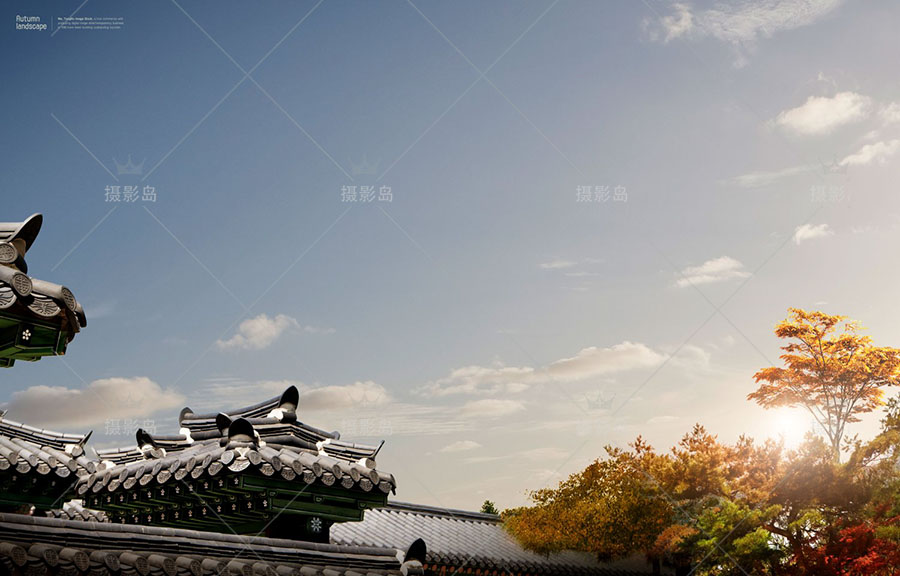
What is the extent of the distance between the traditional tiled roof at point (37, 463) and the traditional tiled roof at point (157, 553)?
3.96 meters

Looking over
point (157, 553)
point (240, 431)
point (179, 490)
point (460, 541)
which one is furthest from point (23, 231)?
point (460, 541)

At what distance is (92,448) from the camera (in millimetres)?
9539

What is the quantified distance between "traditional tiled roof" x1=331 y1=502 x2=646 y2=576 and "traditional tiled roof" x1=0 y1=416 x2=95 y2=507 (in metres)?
7.73

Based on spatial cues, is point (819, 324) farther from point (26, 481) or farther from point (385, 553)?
point (26, 481)

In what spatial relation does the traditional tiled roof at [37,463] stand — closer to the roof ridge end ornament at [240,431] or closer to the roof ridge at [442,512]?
the roof ridge end ornament at [240,431]

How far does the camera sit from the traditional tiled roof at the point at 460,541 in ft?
53.4

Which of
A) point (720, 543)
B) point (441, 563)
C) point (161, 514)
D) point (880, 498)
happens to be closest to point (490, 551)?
point (441, 563)

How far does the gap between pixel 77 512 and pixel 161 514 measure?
386 centimetres

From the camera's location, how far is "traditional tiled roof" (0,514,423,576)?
15.2 ft

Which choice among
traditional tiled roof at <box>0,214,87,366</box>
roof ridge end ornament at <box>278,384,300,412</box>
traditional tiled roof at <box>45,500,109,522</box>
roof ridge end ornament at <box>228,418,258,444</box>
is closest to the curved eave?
traditional tiled roof at <box>0,214,87,366</box>

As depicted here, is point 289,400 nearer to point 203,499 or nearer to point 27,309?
point 203,499

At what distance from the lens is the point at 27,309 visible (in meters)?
4.48

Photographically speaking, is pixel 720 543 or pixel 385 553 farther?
pixel 720 543

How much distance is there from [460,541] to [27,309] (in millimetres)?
15130
